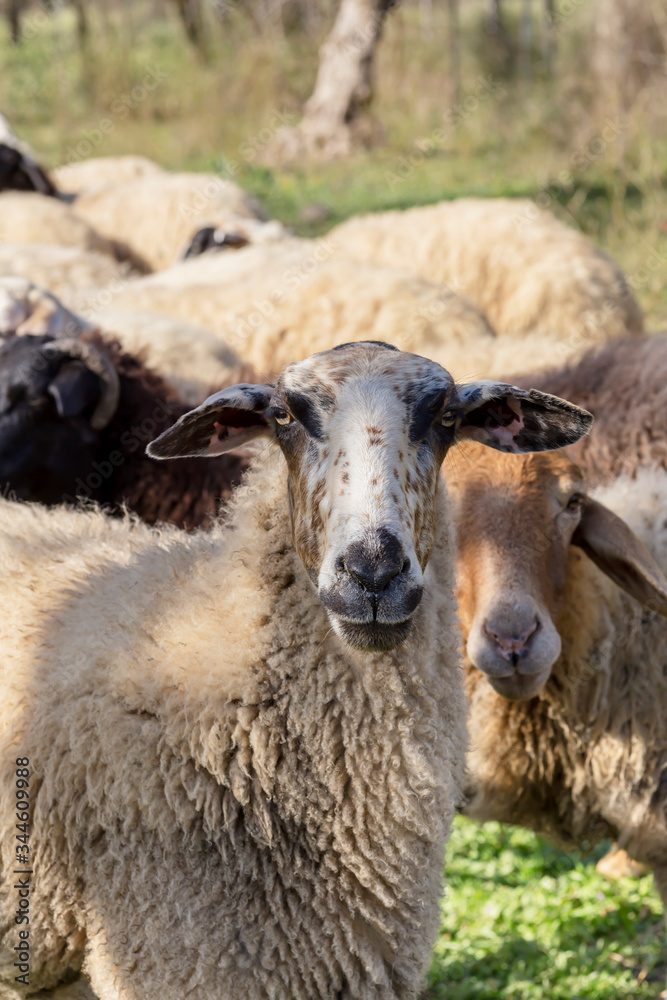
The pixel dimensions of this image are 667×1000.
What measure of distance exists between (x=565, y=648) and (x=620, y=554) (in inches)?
16.9

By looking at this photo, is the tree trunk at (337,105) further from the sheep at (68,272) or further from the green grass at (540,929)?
the green grass at (540,929)

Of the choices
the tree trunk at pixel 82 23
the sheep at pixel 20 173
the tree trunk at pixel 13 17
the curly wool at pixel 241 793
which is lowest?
the tree trunk at pixel 13 17

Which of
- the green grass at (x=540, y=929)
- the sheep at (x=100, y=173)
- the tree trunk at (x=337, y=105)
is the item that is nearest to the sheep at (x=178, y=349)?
the green grass at (x=540, y=929)

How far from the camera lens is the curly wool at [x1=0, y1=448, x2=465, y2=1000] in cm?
205

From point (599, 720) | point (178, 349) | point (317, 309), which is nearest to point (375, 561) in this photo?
point (599, 720)

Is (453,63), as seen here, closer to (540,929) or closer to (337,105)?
(337,105)

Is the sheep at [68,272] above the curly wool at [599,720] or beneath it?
beneath

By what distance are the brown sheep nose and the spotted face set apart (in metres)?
0.62

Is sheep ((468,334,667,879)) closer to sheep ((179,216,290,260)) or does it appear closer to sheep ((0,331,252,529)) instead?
sheep ((0,331,252,529))

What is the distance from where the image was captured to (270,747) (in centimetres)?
210

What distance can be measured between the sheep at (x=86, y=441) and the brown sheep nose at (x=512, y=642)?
4.79 ft

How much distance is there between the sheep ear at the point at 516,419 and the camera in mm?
2238

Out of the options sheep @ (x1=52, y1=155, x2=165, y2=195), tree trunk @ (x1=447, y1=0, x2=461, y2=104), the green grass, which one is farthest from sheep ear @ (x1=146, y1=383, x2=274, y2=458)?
tree trunk @ (x1=447, y1=0, x2=461, y2=104)

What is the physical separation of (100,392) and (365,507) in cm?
241
